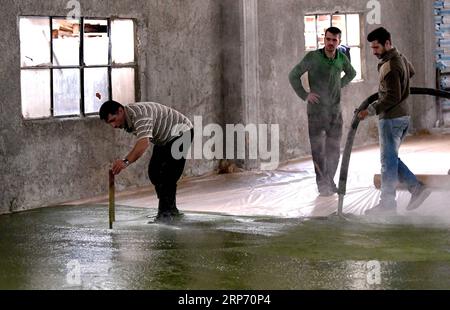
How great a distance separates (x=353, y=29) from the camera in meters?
15.9

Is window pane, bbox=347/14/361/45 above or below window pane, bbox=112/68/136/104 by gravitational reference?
above

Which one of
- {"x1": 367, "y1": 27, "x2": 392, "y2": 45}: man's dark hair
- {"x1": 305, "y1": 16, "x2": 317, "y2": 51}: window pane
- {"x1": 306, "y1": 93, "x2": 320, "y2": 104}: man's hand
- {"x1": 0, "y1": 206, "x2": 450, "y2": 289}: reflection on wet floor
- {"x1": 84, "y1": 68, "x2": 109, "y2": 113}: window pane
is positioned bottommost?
{"x1": 0, "y1": 206, "x2": 450, "y2": 289}: reflection on wet floor

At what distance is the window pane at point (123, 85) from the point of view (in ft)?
38.3

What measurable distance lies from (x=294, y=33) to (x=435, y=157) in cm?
279

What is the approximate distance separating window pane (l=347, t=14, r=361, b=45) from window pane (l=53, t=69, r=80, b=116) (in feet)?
19.9

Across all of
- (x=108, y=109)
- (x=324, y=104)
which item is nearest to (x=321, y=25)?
(x=324, y=104)

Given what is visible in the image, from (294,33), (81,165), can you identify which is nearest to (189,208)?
(81,165)

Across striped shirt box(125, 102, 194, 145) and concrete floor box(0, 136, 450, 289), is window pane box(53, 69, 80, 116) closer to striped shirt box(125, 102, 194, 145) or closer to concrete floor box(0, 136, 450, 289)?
concrete floor box(0, 136, 450, 289)

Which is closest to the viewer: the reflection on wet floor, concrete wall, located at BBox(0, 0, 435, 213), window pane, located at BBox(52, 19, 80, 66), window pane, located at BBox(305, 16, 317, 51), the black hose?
the reflection on wet floor

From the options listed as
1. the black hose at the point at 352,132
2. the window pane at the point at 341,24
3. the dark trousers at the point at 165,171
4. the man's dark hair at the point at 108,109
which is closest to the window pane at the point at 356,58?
the window pane at the point at 341,24

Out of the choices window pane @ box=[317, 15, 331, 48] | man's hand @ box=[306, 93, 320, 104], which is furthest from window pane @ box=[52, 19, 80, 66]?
window pane @ box=[317, 15, 331, 48]

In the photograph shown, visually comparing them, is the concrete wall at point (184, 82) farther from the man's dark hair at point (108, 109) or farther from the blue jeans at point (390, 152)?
the blue jeans at point (390, 152)

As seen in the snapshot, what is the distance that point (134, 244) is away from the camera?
827 centimetres

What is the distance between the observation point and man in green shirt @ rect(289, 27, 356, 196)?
36.1 feet
